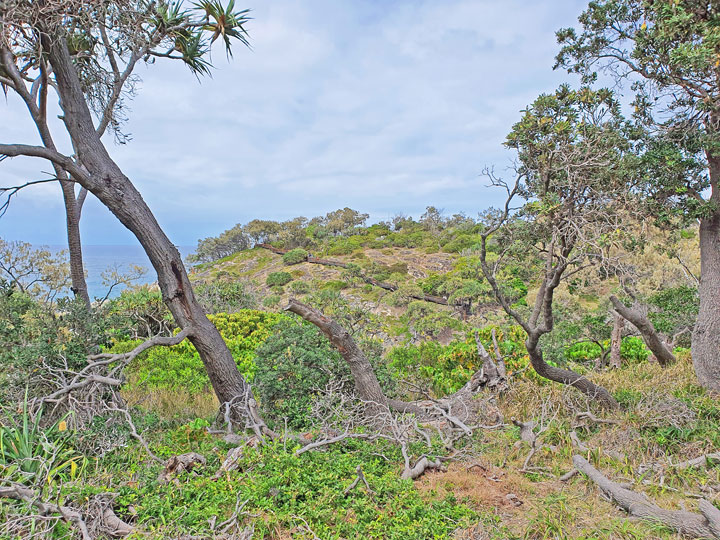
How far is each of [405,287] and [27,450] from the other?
41.6 feet

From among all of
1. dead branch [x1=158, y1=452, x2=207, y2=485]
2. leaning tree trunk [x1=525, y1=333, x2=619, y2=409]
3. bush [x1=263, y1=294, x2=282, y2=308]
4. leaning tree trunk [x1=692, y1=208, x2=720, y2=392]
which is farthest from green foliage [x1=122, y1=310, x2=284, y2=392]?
leaning tree trunk [x1=692, y1=208, x2=720, y2=392]

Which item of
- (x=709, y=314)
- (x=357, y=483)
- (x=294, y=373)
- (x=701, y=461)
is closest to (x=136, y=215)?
(x=294, y=373)

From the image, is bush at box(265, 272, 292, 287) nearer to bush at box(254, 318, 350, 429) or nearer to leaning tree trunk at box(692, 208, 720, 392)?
bush at box(254, 318, 350, 429)

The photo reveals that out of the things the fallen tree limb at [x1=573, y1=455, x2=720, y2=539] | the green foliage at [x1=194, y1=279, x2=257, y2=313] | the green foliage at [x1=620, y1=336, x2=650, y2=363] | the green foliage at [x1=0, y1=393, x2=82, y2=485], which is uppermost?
the green foliage at [x1=194, y1=279, x2=257, y2=313]

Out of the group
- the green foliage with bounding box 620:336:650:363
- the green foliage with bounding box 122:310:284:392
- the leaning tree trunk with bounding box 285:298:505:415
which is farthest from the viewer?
the green foliage with bounding box 620:336:650:363

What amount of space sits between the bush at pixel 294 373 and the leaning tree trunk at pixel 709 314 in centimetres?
434

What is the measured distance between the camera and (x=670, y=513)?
7.99ft

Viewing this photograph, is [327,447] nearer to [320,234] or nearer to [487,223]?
[487,223]

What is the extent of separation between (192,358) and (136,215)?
12.1 feet

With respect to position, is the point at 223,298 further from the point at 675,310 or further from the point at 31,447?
the point at 675,310

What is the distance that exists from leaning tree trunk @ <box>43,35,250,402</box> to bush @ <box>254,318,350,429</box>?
0.32m

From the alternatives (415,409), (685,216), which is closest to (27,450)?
(415,409)

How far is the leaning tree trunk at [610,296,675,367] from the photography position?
15.8 ft

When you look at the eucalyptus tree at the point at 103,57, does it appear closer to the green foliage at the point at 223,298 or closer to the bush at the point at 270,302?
the green foliage at the point at 223,298
